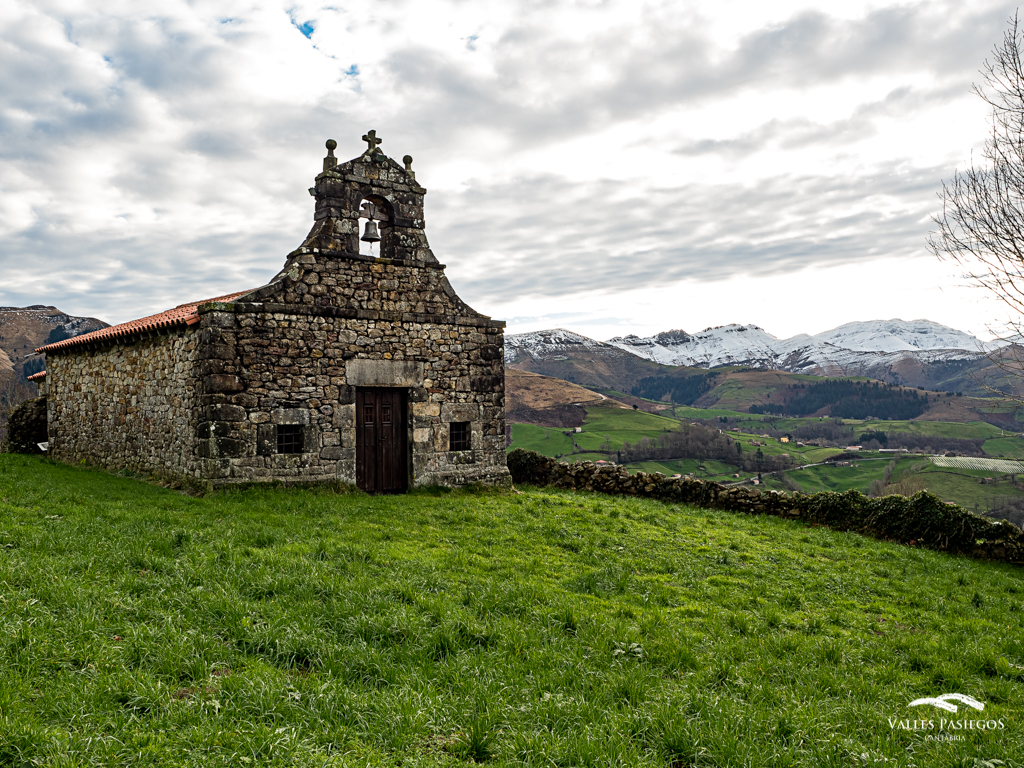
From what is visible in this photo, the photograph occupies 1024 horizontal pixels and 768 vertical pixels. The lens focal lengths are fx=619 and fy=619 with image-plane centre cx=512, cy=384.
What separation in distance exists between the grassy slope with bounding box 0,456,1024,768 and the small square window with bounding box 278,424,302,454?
9.34ft

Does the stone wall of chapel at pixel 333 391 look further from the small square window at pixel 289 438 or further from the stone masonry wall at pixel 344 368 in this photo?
the small square window at pixel 289 438

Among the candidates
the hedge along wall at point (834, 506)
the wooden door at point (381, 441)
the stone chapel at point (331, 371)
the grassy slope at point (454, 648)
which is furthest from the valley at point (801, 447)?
the grassy slope at point (454, 648)

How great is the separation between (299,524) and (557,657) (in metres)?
6.10

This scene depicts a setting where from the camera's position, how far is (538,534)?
11.4m

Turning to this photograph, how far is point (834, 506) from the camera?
612 inches

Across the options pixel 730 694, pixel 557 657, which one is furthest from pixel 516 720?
pixel 730 694

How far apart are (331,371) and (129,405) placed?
19.6 ft

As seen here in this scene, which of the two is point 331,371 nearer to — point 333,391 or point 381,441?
point 333,391

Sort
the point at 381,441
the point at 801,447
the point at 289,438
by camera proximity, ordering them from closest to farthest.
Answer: the point at 289,438 < the point at 381,441 < the point at 801,447

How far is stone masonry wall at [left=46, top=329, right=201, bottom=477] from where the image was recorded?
13.6 meters

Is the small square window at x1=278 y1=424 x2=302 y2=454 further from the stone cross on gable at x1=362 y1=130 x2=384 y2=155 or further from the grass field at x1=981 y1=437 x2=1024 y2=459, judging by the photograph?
the grass field at x1=981 y1=437 x2=1024 y2=459

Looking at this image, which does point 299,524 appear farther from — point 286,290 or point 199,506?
point 286,290

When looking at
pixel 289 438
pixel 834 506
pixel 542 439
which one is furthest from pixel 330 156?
pixel 542 439

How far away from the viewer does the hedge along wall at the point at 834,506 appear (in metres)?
13.4
